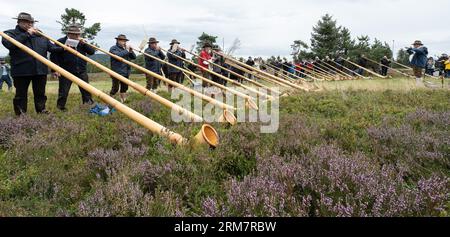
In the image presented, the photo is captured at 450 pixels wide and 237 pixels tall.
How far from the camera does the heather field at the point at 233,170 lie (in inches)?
118

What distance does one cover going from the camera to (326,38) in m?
60.0

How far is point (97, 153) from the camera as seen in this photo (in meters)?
4.43

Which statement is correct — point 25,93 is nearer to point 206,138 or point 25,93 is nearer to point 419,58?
point 206,138

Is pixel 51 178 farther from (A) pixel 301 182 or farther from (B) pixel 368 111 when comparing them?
(B) pixel 368 111

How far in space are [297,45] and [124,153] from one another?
232 feet

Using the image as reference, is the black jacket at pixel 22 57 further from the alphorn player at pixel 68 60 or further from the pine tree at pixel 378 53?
the pine tree at pixel 378 53

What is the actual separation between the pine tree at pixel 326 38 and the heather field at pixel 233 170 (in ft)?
181

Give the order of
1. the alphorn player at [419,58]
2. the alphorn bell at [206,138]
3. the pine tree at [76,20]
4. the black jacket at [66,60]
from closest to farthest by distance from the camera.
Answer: the alphorn bell at [206,138], the black jacket at [66,60], the alphorn player at [419,58], the pine tree at [76,20]

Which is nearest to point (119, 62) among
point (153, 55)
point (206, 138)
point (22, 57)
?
point (153, 55)

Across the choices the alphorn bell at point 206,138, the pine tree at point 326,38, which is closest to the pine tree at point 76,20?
the pine tree at point 326,38

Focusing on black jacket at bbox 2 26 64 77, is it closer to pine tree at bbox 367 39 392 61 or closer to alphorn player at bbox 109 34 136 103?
alphorn player at bbox 109 34 136 103

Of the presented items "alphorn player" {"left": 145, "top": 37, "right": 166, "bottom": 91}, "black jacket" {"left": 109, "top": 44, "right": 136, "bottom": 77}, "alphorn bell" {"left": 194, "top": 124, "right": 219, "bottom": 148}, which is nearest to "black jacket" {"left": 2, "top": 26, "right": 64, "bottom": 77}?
"black jacket" {"left": 109, "top": 44, "right": 136, "bottom": 77}

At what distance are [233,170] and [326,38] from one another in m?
59.6

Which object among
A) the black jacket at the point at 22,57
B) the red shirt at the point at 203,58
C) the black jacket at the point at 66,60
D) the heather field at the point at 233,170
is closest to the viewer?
the heather field at the point at 233,170
